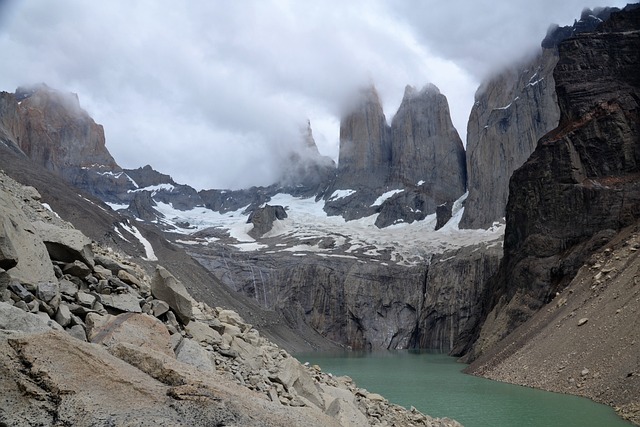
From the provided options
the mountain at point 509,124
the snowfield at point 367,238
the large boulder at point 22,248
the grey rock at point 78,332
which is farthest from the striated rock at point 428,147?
the grey rock at point 78,332

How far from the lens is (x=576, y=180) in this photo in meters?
55.8

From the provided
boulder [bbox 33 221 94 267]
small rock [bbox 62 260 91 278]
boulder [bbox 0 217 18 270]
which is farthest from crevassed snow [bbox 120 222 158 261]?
boulder [bbox 0 217 18 270]

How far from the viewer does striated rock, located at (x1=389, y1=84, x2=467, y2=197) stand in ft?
525

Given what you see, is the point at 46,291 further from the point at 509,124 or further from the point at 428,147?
the point at 428,147

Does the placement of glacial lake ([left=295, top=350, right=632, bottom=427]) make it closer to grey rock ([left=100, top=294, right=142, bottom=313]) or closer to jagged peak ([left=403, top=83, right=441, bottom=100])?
grey rock ([left=100, top=294, right=142, bottom=313])

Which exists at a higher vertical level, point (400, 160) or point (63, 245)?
point (400, 160)

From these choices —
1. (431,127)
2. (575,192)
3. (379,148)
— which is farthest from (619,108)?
(379,148)

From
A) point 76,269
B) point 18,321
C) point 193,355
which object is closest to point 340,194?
point 76,269

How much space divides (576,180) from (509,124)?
247 feet

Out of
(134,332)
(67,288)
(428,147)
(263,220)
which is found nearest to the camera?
(134,332)

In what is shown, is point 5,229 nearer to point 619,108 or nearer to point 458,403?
point 458,403

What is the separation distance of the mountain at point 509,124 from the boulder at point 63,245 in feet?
399

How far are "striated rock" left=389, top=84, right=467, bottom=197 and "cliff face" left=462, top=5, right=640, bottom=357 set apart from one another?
94.4 meters

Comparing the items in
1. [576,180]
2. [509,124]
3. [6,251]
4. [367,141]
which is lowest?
[6,251]
